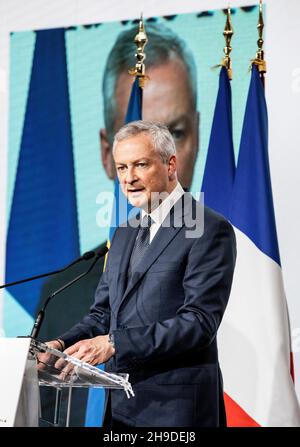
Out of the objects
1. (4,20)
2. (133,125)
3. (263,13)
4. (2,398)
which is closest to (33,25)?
(4,20)

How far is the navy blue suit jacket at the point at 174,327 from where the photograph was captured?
2656 mm

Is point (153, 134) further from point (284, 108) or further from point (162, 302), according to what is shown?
point (284, 108)

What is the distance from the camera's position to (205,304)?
2.75 m

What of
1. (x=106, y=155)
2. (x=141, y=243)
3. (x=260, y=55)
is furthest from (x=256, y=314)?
(x=106, y=155)

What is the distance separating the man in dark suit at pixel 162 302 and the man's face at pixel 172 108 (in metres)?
1.74

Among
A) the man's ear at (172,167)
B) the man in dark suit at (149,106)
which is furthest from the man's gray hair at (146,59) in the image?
the man's ear at (172,167)

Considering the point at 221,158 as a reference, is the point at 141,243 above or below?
below

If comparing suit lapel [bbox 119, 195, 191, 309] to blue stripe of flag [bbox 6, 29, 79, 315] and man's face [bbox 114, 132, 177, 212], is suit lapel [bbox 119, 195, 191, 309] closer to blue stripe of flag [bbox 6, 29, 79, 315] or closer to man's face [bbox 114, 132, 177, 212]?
man's face [bbox 114, 132, 177, 212]

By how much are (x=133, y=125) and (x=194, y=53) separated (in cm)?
204

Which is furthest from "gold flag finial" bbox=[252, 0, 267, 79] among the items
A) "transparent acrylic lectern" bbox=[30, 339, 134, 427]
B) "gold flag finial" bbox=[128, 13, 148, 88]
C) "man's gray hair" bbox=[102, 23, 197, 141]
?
"transparent acrylic lectern" bbox=[30, 339, 134, 427]

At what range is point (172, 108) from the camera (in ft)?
16.1

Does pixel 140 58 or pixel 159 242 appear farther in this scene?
pixel 140 58

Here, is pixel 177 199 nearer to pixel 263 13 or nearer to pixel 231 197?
pixel 231 197

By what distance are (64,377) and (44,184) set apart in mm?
2861
